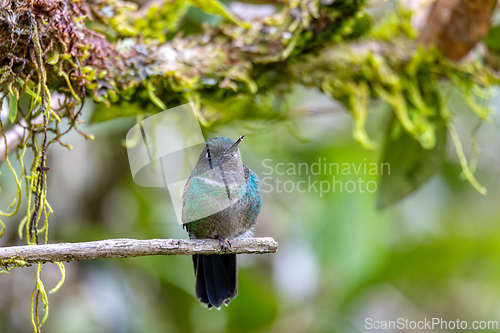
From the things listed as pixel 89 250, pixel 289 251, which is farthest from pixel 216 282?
pixel 289 251

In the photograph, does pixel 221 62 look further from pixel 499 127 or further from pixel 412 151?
pixel 499 127

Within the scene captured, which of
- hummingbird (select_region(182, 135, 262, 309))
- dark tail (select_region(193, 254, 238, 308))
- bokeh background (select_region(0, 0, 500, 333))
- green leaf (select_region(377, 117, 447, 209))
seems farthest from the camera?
bokeh background (select_region(0, 0, 500, 333))

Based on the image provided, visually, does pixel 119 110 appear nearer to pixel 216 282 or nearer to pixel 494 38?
pixel 216 282

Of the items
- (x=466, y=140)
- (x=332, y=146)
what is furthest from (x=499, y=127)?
(x=332, y=146)

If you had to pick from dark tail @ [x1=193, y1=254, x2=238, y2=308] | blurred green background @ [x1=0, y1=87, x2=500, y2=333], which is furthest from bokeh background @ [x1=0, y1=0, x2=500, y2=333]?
dark tail @ [x1=193, y1=254, x2=238, y2=308]

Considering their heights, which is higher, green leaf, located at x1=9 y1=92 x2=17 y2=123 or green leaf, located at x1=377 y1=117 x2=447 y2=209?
green leaf, located at x1=9 y1=92 x2=17 y2=123

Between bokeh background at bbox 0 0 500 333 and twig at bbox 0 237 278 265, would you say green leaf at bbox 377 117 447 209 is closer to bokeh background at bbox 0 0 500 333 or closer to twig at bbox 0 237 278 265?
bokeh background at bbox 0 0 500 333
